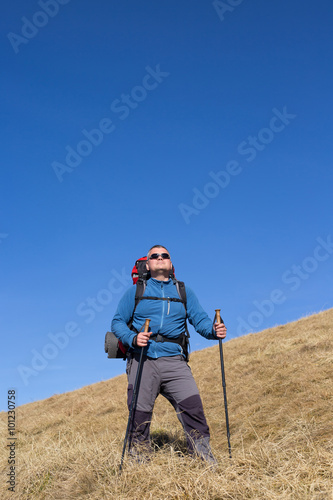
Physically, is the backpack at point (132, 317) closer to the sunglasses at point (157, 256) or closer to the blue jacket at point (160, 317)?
the blue jacket at point (160, 317)

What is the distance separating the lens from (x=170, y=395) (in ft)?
18.5

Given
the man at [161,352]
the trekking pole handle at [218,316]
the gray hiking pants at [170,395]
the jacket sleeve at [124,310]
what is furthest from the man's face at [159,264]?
the gray hiking pants at [170,395]

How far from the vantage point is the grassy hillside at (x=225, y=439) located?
445 centimetres

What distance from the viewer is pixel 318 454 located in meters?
4.86

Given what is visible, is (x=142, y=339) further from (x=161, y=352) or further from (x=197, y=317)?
(x=197, y=317)

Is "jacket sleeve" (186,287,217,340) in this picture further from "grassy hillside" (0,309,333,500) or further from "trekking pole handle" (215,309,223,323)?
"grassy hillside" (0,309,333,500)

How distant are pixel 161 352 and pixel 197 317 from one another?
2.49ft

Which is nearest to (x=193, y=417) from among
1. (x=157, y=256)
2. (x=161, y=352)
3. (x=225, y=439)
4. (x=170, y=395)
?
(x=170, y=395)

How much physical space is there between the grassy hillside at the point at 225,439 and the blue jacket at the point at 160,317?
4.39 ft

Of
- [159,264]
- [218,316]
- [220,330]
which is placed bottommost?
[220,330]

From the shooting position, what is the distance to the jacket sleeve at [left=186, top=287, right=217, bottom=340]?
19.2 feet

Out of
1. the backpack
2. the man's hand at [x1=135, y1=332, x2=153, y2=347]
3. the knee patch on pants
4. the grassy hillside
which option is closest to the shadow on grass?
the grassy hillside

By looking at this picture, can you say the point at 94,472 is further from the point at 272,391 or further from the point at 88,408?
the point at 88,408

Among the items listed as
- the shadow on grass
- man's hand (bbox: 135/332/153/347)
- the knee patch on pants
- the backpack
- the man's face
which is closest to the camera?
man's hand (bbox: 135/332/153/347)
